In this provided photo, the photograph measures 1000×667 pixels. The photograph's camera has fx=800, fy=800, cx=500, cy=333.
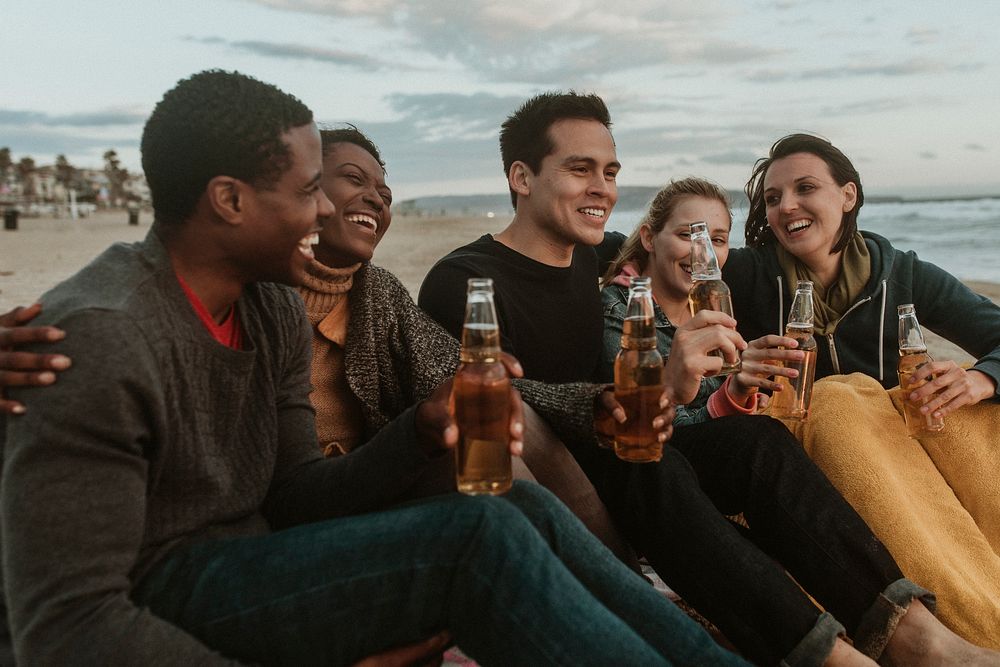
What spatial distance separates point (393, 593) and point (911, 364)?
2.55m

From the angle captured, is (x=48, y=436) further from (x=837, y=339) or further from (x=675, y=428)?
(x=837, y=339)

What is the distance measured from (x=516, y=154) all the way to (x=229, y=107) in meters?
2.26

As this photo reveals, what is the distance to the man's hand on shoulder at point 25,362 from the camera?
1603 millimetres

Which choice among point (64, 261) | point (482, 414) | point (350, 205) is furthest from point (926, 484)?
point (64, 261)

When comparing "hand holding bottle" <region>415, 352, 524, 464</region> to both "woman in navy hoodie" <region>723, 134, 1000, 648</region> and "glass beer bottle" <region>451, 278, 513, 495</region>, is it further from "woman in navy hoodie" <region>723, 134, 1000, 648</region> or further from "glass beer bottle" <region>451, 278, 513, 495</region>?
"woman in navy hoodie" <region>723, 134, 1000, 648</region>

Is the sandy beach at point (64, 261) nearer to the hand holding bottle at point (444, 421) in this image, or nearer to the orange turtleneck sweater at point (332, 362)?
the orange turtleneck sweater at point (332, 362)

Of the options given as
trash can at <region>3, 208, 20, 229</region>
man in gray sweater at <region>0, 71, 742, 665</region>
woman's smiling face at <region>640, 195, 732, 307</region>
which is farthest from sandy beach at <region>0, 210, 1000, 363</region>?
man in gray sweater at <region>0, 71, 742, 665</region>

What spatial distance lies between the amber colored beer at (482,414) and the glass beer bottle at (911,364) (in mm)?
2036

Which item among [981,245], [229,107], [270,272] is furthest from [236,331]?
[981,245]

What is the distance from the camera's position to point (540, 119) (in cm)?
397

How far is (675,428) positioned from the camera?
321cm

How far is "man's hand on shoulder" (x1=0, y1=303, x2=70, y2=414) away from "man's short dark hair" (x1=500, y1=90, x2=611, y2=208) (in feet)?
8.89

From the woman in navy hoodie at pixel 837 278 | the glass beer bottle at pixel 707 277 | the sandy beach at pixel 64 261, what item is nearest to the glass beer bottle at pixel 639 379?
the glass beer bottle at pixel 707 277

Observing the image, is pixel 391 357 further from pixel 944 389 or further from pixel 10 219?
pixel 10 219
